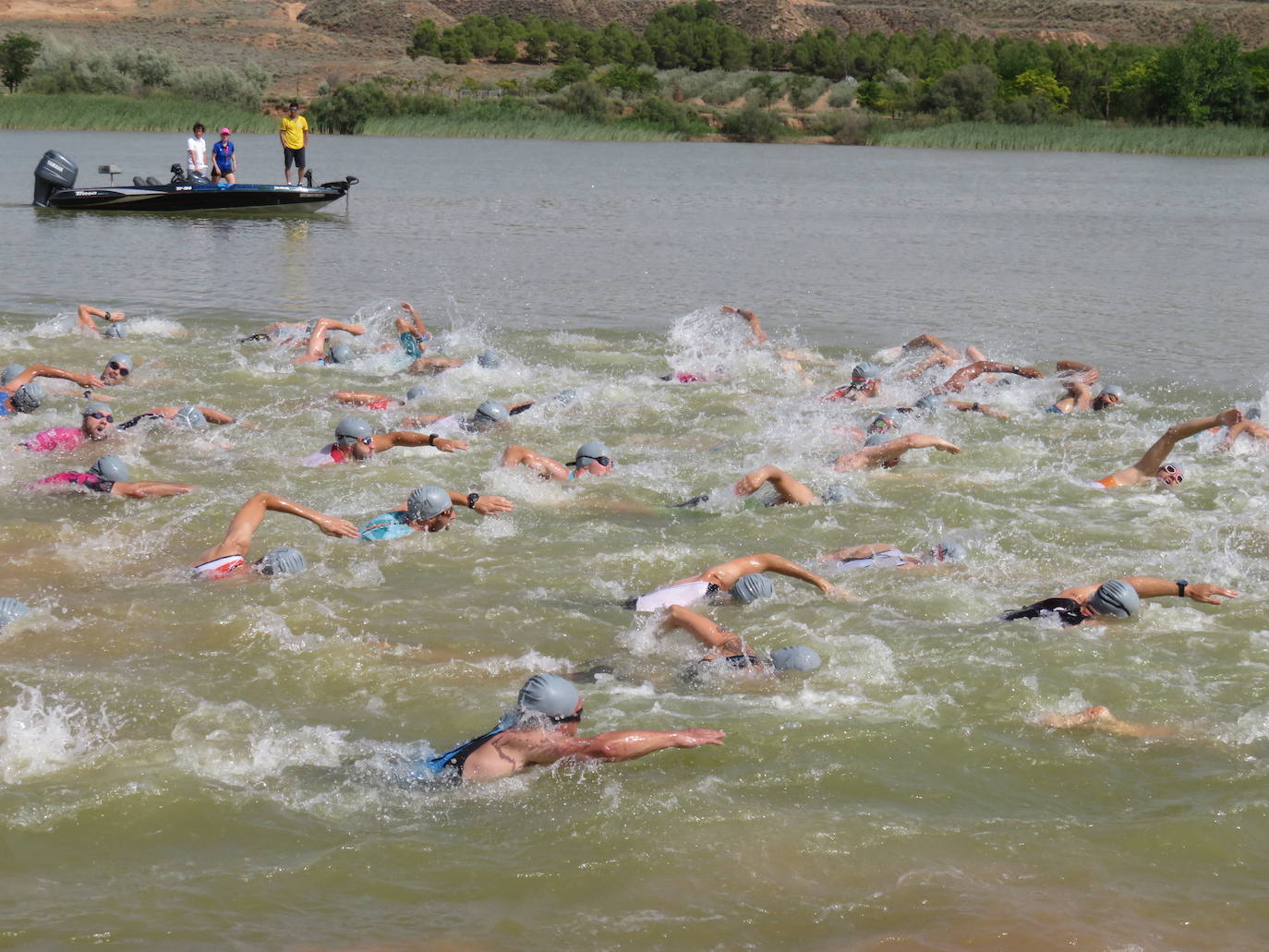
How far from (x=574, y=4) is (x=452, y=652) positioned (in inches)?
4522

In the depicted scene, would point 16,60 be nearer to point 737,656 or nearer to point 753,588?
point 753,588

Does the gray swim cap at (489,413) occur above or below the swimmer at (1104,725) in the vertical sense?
above

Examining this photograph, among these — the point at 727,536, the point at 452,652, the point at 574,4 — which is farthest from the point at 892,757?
the point at 574,4

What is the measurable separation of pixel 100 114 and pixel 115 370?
36979 mm

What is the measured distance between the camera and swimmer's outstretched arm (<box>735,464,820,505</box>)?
33.2ft

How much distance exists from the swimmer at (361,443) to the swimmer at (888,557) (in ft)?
12.3

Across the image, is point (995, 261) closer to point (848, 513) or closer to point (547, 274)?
point (547, 274)

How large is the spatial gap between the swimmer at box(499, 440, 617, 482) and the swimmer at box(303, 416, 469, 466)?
61 cm

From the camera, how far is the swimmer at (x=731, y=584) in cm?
878

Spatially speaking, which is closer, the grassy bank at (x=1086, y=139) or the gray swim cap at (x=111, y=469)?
the gray swim cap at (x=111, y=469)

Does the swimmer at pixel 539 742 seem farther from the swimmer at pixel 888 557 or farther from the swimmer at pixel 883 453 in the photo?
the swimmer at pixel 883 453

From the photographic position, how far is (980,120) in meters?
66.2

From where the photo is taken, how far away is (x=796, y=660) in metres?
7.97

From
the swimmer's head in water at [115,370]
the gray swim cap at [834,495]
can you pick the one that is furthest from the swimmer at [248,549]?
the swimmer's head in water at [115,370]
